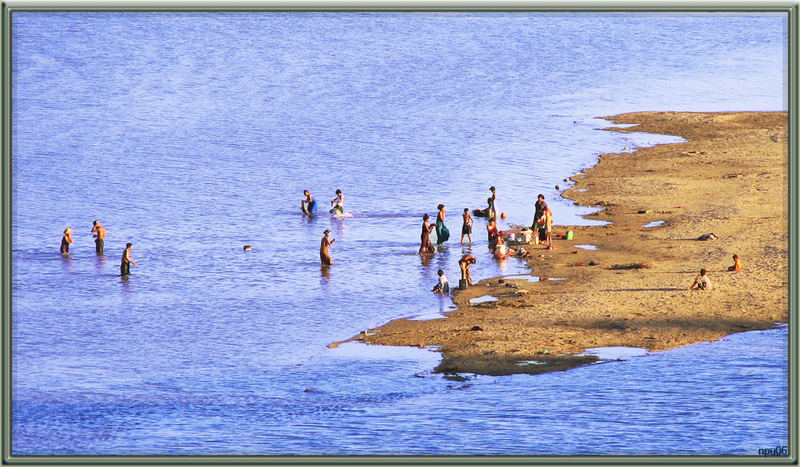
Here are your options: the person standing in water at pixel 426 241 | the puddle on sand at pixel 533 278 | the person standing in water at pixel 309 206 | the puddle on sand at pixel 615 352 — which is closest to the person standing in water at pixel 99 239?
the person standing in water at pixel 309 206

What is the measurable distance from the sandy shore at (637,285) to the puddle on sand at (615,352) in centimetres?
30

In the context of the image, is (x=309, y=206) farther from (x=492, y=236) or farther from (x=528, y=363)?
(x=528, y=363)

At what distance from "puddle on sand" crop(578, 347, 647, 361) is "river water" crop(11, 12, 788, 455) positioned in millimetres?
504

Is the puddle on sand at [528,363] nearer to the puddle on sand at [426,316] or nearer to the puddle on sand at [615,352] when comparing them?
the puddle on sand at [615,352]

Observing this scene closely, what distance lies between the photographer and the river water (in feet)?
86.0

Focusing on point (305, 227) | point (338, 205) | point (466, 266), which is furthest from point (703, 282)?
point (338, 205)

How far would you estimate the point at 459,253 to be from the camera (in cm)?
4453

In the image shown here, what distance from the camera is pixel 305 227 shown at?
52.3 m

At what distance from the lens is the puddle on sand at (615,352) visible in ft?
97.5

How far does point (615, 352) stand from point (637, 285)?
6.61 m

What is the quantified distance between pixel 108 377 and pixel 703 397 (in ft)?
53.3

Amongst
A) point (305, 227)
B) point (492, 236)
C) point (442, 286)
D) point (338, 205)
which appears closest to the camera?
point (442, 286)

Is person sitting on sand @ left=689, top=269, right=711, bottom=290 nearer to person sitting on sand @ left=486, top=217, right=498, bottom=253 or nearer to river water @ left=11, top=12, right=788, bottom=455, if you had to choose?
river water @ left=11, top=12, right=788, bottom=455

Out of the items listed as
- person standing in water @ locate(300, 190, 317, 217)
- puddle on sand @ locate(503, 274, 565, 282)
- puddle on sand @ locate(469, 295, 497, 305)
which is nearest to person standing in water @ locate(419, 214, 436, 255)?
puddle on sand @ locate(503, 274, 565, 282)
